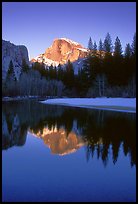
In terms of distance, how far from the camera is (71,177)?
5.64m

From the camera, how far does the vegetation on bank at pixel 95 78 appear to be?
45.5m

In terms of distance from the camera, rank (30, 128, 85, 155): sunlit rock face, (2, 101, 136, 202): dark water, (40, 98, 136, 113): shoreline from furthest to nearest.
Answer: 1. (40, 98, 136, 113): shoreline
2. (30, 128, 85, 155): sunlit rock face
3. (2, 101, 136, 202): dark water

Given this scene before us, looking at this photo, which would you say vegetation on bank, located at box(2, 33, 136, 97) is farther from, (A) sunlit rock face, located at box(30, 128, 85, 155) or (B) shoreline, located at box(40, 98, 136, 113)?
(A) sunlit rock face, located at box(30, 128, 85, 155)

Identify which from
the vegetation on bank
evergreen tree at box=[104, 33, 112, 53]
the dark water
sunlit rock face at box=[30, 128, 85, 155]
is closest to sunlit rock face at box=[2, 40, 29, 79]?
the vegetation on bank

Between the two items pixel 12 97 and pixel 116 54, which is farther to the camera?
pixel 12 97

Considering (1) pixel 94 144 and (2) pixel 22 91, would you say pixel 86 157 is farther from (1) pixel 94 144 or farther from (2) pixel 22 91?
(2) pixel 22 91

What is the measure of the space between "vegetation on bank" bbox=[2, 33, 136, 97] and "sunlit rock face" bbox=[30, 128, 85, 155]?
30340mm

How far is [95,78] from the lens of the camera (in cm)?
5162

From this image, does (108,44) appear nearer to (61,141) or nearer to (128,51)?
(128,51)

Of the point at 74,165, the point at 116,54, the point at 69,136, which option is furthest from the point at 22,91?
the point at 74,165

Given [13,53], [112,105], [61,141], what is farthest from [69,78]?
[13,53]

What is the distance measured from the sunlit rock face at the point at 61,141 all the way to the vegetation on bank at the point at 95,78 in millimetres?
30340

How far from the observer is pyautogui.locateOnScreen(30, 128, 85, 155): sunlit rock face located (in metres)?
8.37

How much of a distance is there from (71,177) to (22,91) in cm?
6043
